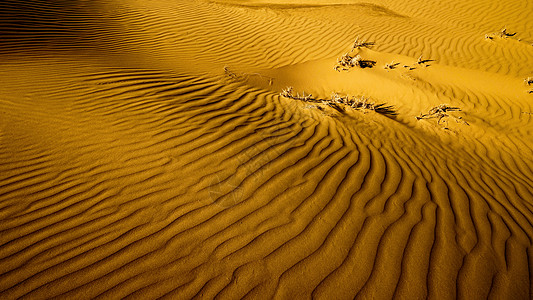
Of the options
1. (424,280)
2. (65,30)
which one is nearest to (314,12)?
(65,30)

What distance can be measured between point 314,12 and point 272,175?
924 centimetres

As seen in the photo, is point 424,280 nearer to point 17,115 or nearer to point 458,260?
point 458,260

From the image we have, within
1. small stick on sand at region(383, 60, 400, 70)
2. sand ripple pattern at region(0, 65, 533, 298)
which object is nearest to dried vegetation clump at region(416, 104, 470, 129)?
sand ripple pattern at region(0, 65, 533, 298)

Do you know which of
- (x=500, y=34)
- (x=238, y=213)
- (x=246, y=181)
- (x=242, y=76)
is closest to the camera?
(x=238, y=213)

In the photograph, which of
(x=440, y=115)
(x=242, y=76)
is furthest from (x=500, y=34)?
(x=242, y=76)

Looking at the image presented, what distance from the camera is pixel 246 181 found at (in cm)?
229

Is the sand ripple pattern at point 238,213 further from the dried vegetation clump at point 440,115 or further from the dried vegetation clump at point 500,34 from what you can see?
the dried vegetation clump at point 500,34

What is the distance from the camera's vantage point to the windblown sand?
167cm

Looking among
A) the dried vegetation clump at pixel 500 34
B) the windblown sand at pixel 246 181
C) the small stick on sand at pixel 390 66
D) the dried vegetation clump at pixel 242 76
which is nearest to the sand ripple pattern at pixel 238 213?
the windblown sand at pixel 246 181

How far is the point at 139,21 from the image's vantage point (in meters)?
6.93

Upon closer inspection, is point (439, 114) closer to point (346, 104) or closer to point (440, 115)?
point (440, 115)

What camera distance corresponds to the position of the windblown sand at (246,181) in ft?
5.48

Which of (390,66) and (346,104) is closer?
(346,104)

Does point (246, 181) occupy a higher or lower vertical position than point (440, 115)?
higher
